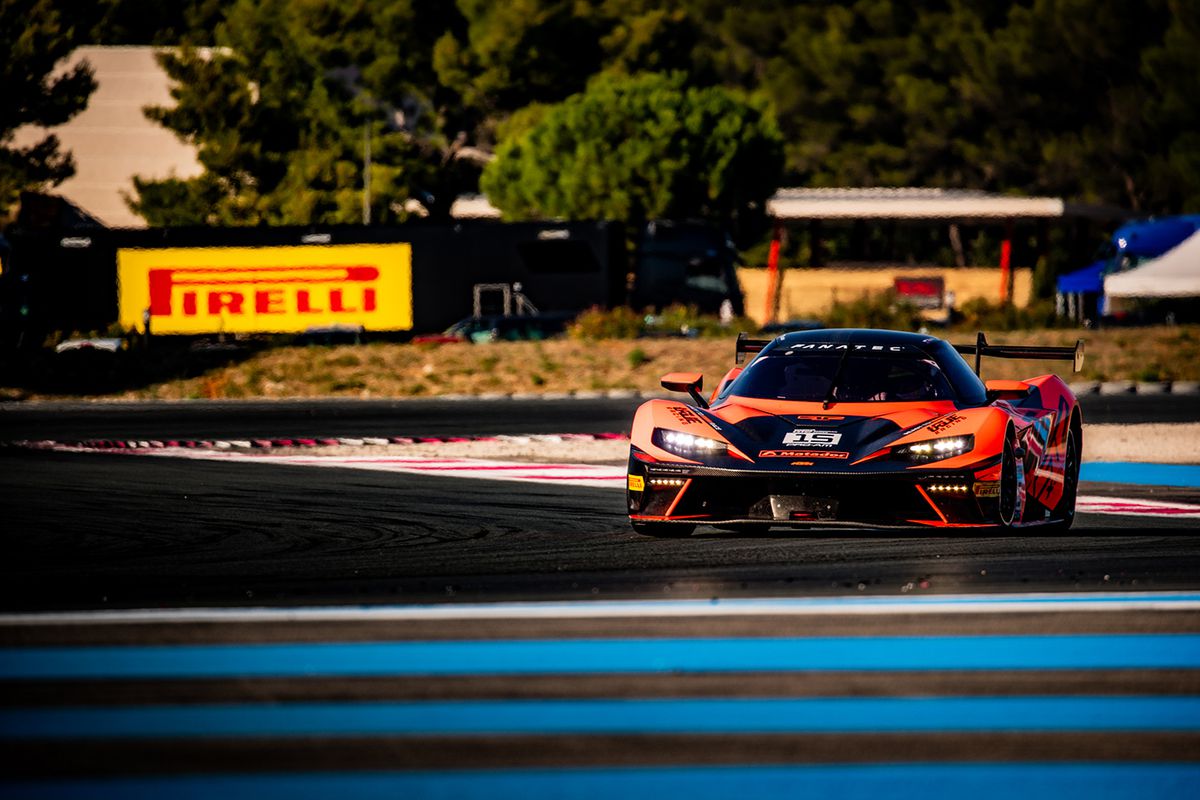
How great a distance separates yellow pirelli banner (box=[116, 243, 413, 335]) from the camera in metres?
40.6

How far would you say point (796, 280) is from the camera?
62.3m

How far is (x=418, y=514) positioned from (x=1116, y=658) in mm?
6424

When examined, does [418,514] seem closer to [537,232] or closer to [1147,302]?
[537,232]

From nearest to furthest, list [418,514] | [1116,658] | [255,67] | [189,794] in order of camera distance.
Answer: [189,794], [1116,658], [418,514], [255,67]

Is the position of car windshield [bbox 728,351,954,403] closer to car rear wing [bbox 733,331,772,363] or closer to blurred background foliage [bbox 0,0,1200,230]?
car rear wing [bbox 733,331,772,363]

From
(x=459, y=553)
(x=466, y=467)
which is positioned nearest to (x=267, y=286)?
(x=466, y=467)

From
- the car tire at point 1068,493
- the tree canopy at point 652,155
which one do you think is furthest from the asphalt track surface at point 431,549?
the tree canopy at point 652,155

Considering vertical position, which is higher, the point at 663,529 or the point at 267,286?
the point at 663,529

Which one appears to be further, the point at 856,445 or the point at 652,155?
the point at 652,155

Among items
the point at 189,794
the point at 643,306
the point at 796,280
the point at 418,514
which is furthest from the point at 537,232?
the point at 189,794

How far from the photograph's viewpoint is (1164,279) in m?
31.9

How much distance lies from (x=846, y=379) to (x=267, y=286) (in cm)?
3052

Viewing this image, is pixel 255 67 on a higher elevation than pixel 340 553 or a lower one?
higher

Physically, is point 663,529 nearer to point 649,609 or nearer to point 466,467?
point 649,609
